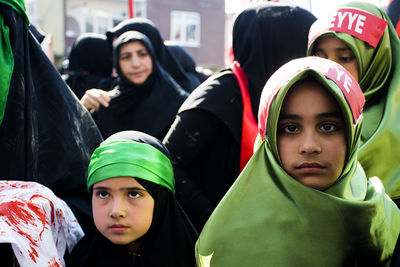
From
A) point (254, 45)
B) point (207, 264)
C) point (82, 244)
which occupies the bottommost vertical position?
point (82, 244)

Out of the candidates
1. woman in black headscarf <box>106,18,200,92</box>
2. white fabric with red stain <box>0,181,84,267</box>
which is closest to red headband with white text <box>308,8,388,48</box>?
white fabric with red stain <box>0,181,84,267</box>

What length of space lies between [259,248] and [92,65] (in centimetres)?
405

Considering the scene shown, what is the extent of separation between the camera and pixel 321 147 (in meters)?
1.97

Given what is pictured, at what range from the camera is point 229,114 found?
104 inches

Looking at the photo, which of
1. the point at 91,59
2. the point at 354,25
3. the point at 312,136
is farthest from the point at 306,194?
the point at 91,59

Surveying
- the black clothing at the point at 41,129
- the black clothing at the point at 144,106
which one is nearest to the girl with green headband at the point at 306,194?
the black clothing at the point at 41,129

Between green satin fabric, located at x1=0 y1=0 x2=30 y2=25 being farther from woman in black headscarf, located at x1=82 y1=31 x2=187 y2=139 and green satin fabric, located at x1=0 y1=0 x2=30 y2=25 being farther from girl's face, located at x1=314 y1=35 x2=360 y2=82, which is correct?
girl's face, located at x1=314 y1=35 x2=360 y2=82

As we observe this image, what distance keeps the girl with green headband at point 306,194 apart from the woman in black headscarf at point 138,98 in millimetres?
1813

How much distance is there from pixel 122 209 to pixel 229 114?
711mm

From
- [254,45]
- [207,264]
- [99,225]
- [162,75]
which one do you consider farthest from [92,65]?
[207,264]

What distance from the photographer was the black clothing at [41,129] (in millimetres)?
2439

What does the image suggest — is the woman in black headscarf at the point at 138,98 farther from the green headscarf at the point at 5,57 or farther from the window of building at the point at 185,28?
the window of building at the point at 185,28

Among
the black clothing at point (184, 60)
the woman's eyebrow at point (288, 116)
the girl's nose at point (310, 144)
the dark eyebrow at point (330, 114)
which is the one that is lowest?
the black clothing at point (184, 60)

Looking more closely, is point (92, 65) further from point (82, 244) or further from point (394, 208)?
point (394, 208)
